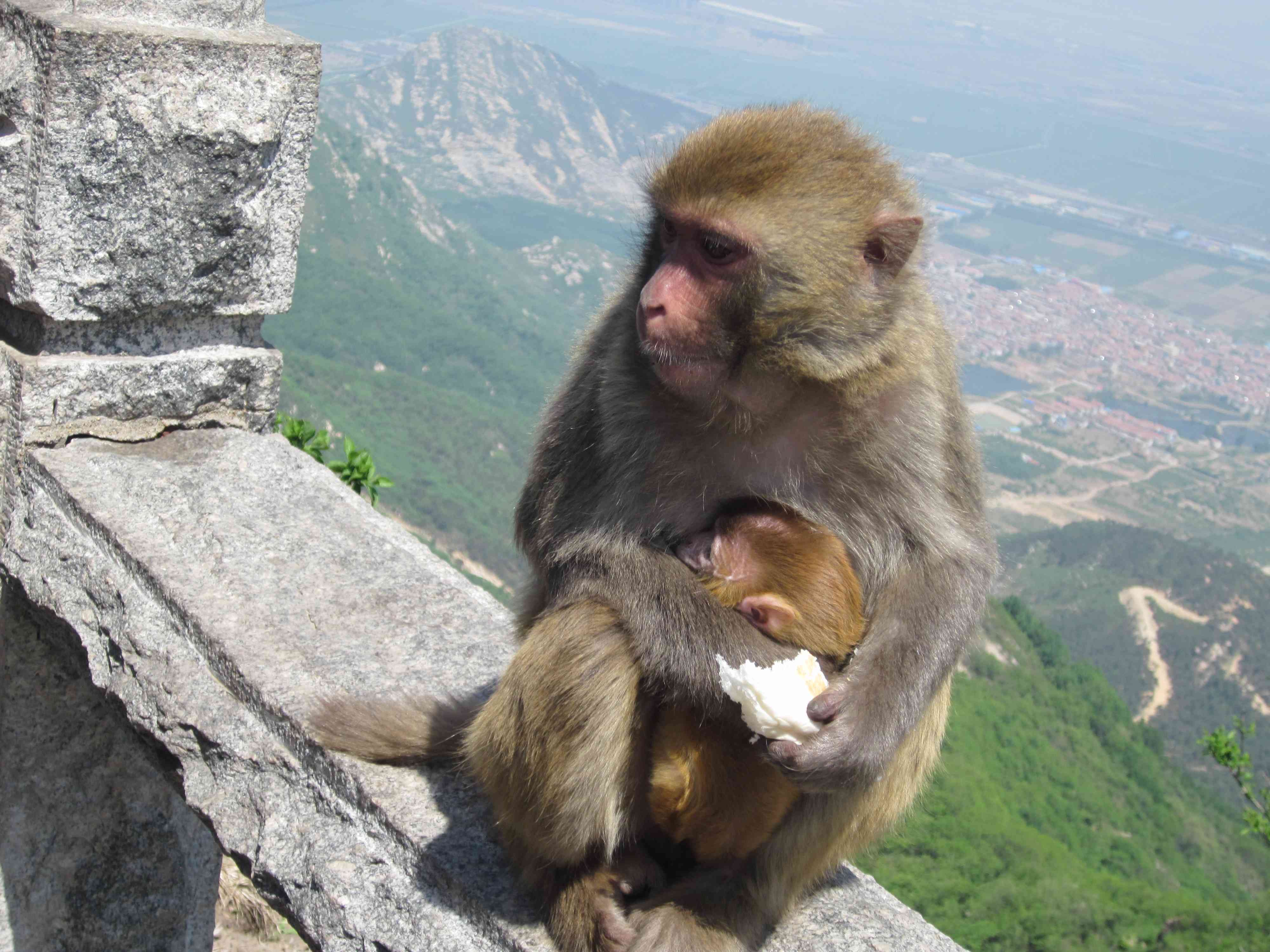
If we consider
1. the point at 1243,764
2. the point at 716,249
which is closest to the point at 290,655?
the point at 716,249

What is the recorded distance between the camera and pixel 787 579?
6.64 ft

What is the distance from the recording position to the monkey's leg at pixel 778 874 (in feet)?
6.50

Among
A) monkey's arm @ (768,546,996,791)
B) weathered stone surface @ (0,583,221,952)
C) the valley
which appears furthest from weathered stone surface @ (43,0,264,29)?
monkey's arm @ (768,546,996,791)

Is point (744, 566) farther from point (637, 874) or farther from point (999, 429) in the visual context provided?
point (999, 429)

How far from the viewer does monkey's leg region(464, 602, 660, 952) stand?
190 cm

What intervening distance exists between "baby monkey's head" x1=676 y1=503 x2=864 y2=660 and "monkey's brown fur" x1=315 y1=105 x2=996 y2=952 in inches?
1.7

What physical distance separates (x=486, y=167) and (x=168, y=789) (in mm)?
66481

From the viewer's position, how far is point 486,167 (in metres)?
66.2

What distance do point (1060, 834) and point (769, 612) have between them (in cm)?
1369

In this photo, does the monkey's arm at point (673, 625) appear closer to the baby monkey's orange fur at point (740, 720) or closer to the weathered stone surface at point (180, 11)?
the baby monkey's orange fur at point (740, 720)

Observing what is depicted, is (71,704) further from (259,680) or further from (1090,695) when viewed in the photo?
(1090,695)

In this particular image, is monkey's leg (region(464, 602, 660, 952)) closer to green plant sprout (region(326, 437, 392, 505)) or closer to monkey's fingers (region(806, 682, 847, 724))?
monkey's fingers (region(806, 682, 847, 724))

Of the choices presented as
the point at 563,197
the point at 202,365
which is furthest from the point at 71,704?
the point at 563,197

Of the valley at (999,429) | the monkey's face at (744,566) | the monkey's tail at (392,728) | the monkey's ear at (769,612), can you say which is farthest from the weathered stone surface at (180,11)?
the monkey's ear at (769,612)
